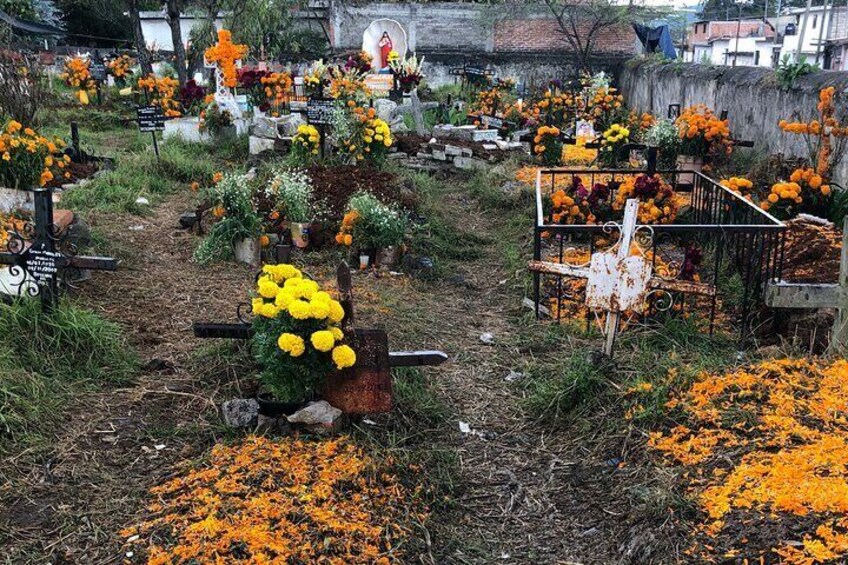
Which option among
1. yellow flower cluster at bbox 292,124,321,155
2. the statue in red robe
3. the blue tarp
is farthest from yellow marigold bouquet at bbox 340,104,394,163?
the blue tarp

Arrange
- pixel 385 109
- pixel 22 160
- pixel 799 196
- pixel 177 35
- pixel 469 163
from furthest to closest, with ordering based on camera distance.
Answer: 1. pixel 177 35
2. pixel 385 109
3. pixel 469 163
4. pixel 22 160
5. pixel 799 196

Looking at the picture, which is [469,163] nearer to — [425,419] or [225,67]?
[225,67]

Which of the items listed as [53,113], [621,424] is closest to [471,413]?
[621,424]

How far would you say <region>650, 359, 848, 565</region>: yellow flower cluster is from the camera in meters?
2.88

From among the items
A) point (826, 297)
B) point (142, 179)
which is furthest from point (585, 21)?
point (826, 297)

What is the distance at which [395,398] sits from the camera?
14.4 feet

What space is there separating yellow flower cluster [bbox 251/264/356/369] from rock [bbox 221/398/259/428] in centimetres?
39

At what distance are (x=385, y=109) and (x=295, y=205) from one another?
767 centimetres

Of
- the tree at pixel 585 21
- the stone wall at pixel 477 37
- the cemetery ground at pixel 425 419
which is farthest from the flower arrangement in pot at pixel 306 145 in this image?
the stone wall at pixel 477 37

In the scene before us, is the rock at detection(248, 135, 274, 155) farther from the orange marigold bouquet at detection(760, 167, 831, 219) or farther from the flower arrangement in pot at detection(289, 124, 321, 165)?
the orange marigold bouquet at detection(760, 167, 831, 219)

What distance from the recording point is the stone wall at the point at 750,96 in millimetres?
8852

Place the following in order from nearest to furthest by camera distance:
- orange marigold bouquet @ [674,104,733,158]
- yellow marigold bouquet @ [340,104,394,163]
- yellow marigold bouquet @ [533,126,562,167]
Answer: orange marigold bouquet @ [674,104,733,158] → yellow marigold bouquet @ [340,104,394,163] → yellow marigold bouquet @ [533,126,562,167]

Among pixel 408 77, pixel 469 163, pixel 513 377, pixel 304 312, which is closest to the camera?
pixel 304 312

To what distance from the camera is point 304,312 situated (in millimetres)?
3715
